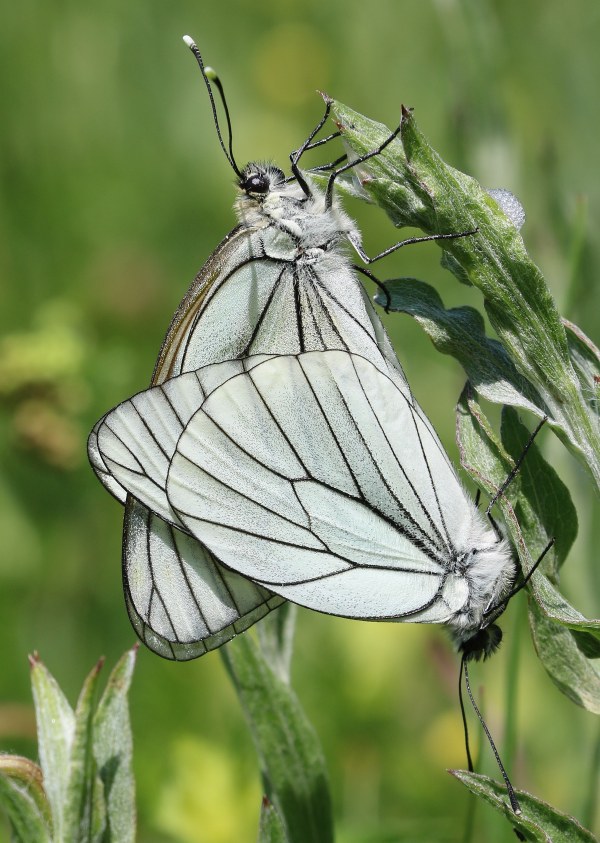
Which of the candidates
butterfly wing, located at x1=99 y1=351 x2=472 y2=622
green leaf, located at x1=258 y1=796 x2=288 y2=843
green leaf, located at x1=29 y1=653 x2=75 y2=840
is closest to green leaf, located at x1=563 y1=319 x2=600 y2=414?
butterfly wing, located at x1=99 y1=351 x2=472 y2=622

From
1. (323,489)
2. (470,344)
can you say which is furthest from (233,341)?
(470,344)

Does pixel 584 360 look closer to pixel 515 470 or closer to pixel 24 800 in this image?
pixel 515 470

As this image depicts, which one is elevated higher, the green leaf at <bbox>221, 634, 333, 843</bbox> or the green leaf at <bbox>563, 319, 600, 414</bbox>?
the green leaf at <bbox>563, 319, 600, 414</bbox>

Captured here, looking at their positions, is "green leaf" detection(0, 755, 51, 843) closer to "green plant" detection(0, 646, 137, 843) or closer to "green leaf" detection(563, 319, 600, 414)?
"green plant" detection(0, 646, 137, 843)

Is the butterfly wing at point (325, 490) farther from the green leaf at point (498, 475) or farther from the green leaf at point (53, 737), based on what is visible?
the green leaf at point (53, 737)

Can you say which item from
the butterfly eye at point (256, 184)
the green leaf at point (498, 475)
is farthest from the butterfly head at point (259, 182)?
the green leaf at point (498, 475)

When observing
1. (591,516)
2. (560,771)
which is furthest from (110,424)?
(560,771)
